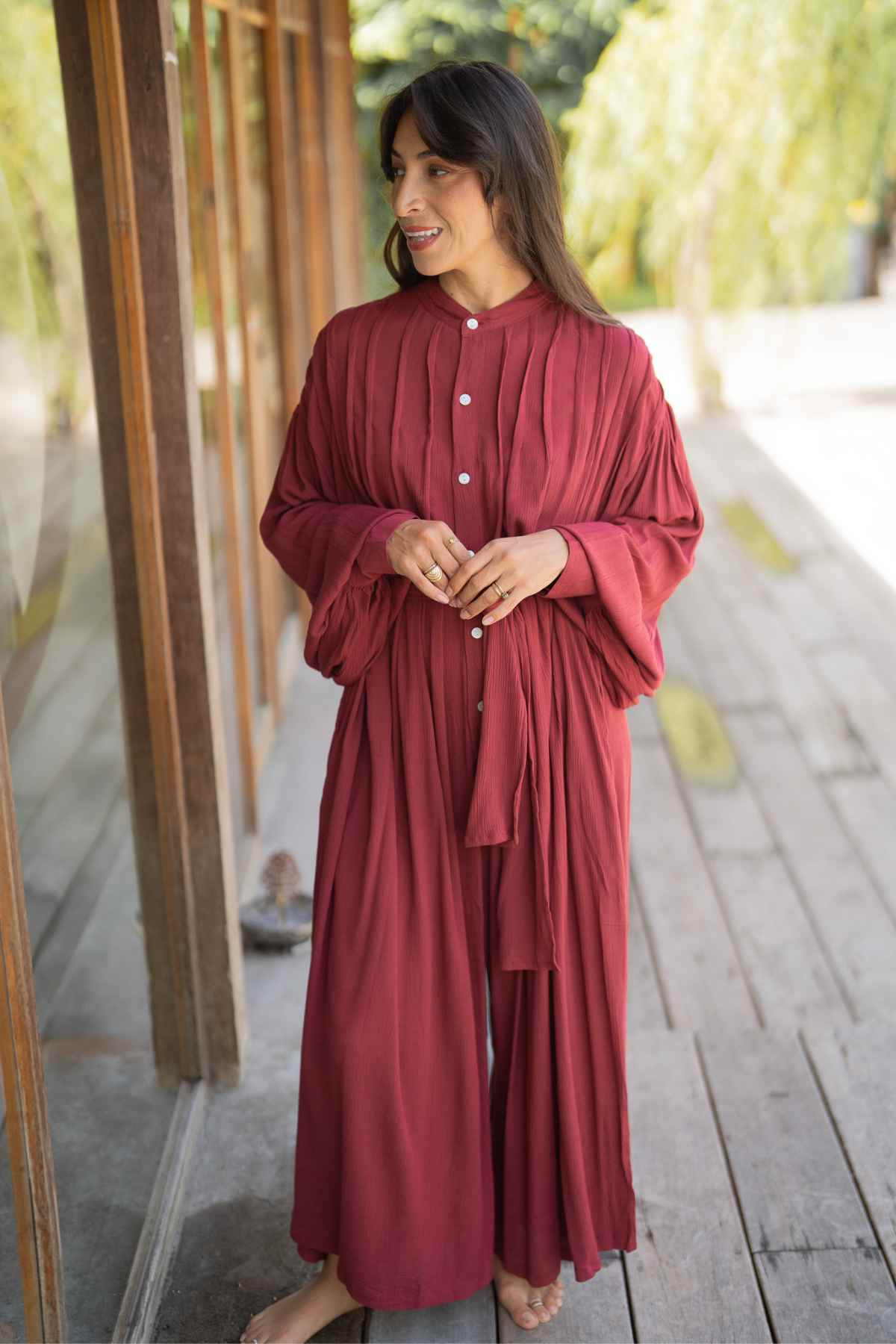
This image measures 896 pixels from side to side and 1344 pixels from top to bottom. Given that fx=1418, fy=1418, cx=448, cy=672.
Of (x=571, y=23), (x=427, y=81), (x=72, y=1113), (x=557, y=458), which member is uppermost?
(x=571, y=23)

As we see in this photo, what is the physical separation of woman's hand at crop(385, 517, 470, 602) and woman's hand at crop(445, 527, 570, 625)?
11 millimetres

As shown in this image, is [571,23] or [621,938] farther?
[571,23]

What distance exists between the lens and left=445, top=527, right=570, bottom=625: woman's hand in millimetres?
1573

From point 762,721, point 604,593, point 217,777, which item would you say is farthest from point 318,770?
point 604,593

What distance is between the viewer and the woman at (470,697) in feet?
5.33

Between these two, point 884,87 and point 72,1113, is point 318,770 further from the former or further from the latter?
point 884,87

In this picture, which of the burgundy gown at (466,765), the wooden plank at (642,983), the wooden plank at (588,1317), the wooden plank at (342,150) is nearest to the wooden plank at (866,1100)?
the wooden plank at (642,983)

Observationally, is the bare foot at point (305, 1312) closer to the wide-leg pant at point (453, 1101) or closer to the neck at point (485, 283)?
the wide-leg pant at point (453, 1101)

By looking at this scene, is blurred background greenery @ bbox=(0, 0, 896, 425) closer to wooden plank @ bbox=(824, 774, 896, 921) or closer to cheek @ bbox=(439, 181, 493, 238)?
wooden plank @ bbox=(824, 774, 896, 921)

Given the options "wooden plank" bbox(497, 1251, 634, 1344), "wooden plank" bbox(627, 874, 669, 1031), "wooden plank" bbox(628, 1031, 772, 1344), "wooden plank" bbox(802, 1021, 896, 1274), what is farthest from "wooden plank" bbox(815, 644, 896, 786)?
"wooden plank" bbox(497, 1251, 634, 1344)

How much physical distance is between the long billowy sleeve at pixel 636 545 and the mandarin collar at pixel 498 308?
123 millimetres

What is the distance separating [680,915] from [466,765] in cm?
144

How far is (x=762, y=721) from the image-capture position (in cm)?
413

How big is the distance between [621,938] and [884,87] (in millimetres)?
6893
